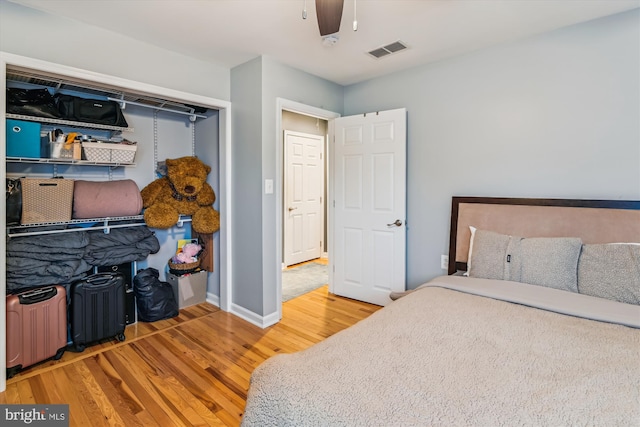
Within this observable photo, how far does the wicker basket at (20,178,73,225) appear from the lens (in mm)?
2279

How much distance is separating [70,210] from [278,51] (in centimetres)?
207

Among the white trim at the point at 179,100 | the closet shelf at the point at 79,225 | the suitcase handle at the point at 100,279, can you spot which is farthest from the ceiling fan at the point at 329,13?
the suitcase handle at the point at 100,279

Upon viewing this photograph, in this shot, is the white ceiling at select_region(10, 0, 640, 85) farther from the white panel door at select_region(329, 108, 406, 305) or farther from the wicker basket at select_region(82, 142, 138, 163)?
the wicker basket at select_region(82, 142, 138, 163)

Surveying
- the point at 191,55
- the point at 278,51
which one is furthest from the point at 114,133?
the point at 278,51

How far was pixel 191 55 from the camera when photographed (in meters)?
2.96

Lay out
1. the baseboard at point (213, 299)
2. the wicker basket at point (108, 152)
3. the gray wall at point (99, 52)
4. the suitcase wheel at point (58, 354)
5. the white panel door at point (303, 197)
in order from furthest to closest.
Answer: the white panel door at point (303, 197) → the baseboard at point (213, 299) → the wicker basket at point (108, 152) → the suitcase wheel at point (58, 354) → the gray wall at point (99, 52)

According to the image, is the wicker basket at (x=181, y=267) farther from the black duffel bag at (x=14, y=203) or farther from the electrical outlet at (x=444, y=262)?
the electrical outlet at (x=444, y=262)

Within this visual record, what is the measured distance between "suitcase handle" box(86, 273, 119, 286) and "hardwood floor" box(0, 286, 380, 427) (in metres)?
0.49

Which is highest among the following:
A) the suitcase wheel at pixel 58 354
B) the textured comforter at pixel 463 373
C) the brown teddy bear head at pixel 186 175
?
the brown teddy bear head at pixel 186 175

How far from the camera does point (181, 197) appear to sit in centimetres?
322

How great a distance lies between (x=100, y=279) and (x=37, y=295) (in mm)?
409

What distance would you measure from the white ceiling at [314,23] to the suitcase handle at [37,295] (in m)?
1.88

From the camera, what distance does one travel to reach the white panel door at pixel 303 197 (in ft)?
16.5

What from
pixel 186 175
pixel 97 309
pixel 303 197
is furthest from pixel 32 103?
pixel 303 197
